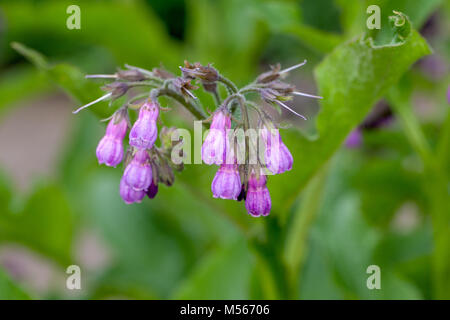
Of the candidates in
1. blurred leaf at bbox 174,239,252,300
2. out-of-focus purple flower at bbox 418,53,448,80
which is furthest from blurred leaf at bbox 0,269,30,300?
out-of-focus purple flower at bbox 418,53,448,80

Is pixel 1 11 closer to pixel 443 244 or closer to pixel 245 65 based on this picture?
pixel 245 65

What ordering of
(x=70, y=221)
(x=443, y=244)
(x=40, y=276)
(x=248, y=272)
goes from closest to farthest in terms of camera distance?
(x=443, y=244) → (x=248, y=272) → (x=70, y=221) → (x=40, y=276)

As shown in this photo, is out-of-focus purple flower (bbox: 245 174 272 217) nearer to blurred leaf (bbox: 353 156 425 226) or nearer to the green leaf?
the green leaf

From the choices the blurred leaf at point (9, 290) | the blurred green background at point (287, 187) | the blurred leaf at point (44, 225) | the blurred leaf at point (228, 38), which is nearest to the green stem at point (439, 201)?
the blurred green background at point (287, 187)

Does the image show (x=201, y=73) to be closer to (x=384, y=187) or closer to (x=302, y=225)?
(x=302, y=225)

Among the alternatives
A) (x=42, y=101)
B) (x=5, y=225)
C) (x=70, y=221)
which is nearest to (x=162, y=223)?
(x=70, y=221)

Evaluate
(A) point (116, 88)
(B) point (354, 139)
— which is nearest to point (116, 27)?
(B) point (354, 139)
